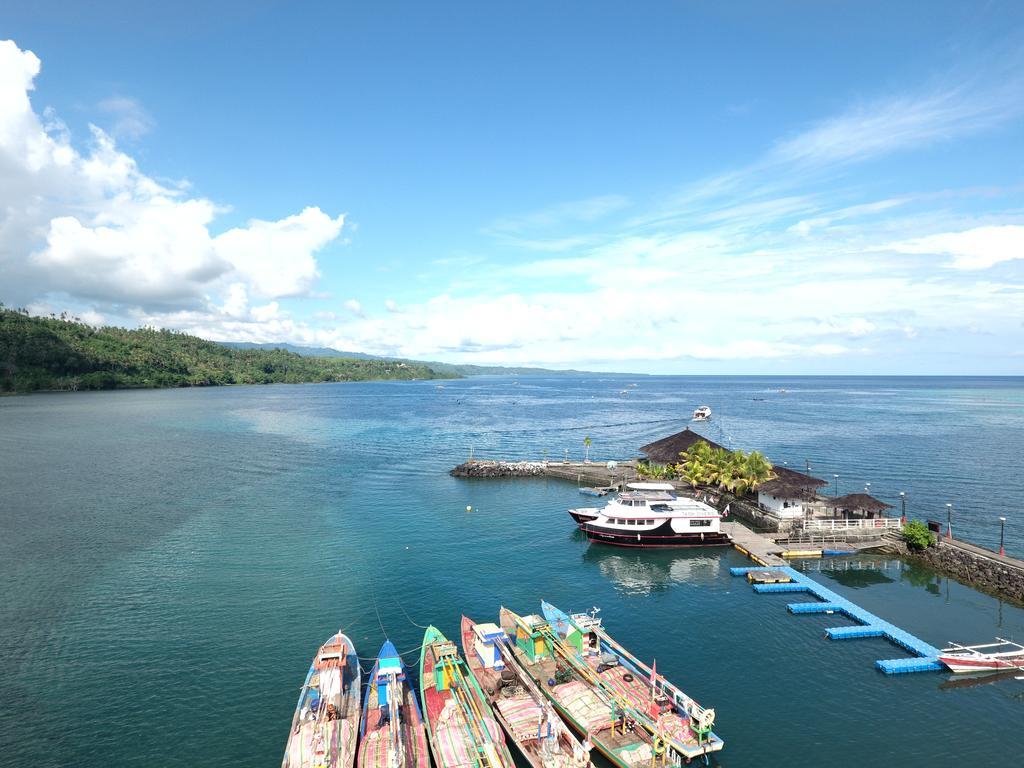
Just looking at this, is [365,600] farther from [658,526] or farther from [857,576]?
[857,576]

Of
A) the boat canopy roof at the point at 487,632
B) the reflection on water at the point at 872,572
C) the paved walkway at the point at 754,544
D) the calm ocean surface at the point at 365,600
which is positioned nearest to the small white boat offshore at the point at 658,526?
the paved walkway at the point at 754,544

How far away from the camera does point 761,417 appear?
538 feet

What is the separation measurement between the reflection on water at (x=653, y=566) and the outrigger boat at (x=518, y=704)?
16566 mm

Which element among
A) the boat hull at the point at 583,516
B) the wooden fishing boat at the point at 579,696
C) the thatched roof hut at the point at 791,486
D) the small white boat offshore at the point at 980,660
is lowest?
the small white boat offshore at the point at 980,660

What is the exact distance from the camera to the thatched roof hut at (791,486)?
53.8 meters

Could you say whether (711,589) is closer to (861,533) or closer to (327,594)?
(861,533)

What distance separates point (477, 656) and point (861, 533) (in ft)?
140

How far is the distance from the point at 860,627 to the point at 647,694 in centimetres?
1941

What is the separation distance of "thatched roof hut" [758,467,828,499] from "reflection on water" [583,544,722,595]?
9363 mm

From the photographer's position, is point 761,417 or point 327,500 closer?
point 327,500

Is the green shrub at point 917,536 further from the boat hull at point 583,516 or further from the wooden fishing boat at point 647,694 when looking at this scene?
the wooden fishing boat at point 647,694

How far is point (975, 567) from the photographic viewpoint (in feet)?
143

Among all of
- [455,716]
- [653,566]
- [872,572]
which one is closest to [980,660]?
[872,572]

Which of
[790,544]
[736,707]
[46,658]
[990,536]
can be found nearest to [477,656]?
[736,707]
